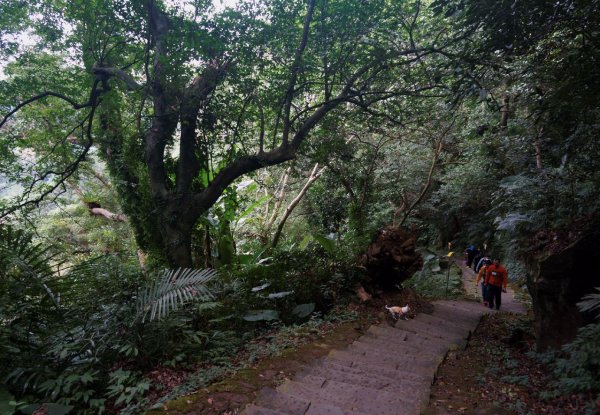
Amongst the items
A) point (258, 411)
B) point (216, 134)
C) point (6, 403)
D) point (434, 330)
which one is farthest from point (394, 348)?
point (216, 134)

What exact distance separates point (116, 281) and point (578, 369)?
4.85 m

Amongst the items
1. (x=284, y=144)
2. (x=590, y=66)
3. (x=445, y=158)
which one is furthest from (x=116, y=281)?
(x=445, y=158)

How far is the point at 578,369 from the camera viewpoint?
311 cm

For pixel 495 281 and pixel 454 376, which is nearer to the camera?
pixel 454 376

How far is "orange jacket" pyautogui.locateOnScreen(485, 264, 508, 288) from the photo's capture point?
298 inches

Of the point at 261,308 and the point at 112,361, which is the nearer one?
the point at 112,361

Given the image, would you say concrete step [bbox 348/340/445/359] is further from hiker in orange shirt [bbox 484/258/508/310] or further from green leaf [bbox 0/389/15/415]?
hiker in orange shirt [bbox 484/258/508/310]

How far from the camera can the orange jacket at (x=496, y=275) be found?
757 centimetres

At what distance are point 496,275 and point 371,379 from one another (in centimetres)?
550

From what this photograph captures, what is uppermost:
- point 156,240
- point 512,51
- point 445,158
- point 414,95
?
point 445,158

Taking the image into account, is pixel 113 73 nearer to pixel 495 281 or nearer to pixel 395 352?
pixel 395 352

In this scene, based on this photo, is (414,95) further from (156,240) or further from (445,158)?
(445,158)

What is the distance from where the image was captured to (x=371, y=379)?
3.36 m

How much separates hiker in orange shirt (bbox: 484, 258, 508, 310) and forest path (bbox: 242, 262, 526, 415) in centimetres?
260
